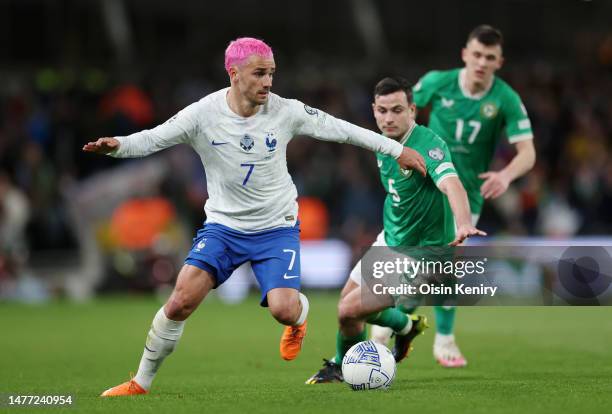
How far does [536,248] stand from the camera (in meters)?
17.5

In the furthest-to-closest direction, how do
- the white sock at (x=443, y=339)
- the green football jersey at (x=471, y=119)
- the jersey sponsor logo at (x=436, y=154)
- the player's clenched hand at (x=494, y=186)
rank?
the green football jersey at (x=471, y=119)
the white sock at (x=443, y=339)
the player's clenched hand at (x=494, y=186)
the jersey sponsor logo at (x=436, y=154)

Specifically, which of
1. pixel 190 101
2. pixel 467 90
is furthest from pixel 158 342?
pixel 190 101

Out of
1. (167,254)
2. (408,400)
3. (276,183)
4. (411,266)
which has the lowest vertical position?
(167,254)

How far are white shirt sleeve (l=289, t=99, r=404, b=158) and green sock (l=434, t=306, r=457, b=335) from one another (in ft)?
9.01

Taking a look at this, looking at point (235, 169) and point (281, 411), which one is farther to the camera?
point (235, 169)

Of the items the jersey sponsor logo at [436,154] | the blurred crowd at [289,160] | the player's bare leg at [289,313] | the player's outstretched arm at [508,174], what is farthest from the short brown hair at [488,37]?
the blurred crowd at [289,160]

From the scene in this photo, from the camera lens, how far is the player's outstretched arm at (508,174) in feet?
29.7

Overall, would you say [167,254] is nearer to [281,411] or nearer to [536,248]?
[536,248]

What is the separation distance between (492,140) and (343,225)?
35.1ft

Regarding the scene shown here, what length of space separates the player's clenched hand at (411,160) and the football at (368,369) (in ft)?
4.37

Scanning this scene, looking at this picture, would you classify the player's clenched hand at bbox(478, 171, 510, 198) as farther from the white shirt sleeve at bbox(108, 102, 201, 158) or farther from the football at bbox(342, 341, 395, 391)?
the white shirt sleeve at bbox(108, 102, 201, 158)

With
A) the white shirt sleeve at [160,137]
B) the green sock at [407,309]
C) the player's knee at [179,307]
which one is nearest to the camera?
the white shirt sleeve at [160,137]

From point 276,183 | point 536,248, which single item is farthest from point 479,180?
point 536,248

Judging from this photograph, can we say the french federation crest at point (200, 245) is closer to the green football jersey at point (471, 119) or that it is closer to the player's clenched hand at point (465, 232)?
the player's clenched hand at point (465, 232)
